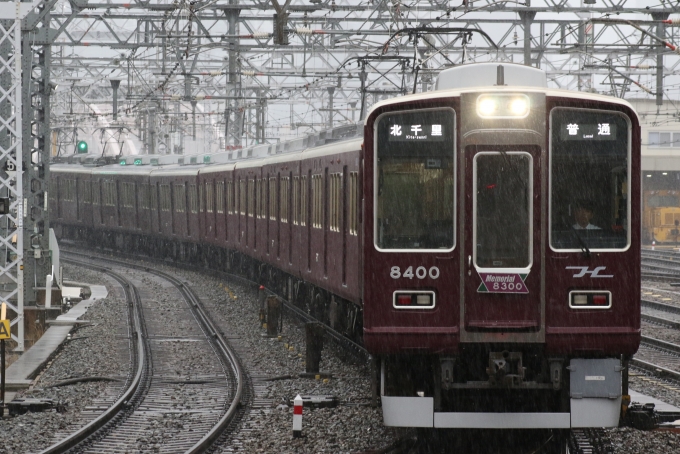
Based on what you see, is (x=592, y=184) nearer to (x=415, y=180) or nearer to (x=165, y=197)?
(x=415, y=180)

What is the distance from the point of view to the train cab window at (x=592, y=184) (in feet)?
26.7

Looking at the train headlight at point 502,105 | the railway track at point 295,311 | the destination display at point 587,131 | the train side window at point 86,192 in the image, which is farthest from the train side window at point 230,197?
the destination display at point 587,131

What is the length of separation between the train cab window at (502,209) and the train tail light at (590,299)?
0.41 meters

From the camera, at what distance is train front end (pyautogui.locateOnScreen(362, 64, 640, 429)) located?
8.13 meters

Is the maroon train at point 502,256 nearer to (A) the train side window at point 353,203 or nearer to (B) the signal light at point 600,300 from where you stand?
(B) the signal light at point 600,300

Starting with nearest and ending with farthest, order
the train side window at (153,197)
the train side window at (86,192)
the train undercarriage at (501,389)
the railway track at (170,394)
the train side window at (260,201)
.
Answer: the train undercarriage at (501,389)
the railway track at (170,394)
the train side window at (260,201)
the train side window at (153,197)
the train side window at (86,192)

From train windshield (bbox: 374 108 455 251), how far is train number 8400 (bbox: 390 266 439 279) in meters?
0.14

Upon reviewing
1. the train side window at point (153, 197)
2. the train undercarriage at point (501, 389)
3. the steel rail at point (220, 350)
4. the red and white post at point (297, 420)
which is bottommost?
the steel rail at point (220, 350)

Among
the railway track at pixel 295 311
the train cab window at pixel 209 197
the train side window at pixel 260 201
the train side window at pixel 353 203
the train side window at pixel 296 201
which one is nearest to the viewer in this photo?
the train side window at pixel 353 203

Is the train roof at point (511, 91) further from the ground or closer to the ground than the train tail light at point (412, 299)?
further from the ground

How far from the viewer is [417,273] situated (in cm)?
827

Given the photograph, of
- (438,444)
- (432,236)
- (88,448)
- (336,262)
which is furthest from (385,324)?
(336,262)

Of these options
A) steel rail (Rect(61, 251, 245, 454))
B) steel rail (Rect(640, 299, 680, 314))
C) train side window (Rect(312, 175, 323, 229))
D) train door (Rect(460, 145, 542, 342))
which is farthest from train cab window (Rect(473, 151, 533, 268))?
steel rail (Rect(640, 299, 680, 314))

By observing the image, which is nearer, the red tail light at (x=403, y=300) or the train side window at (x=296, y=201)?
the red tail light at (x=403, y=300)
